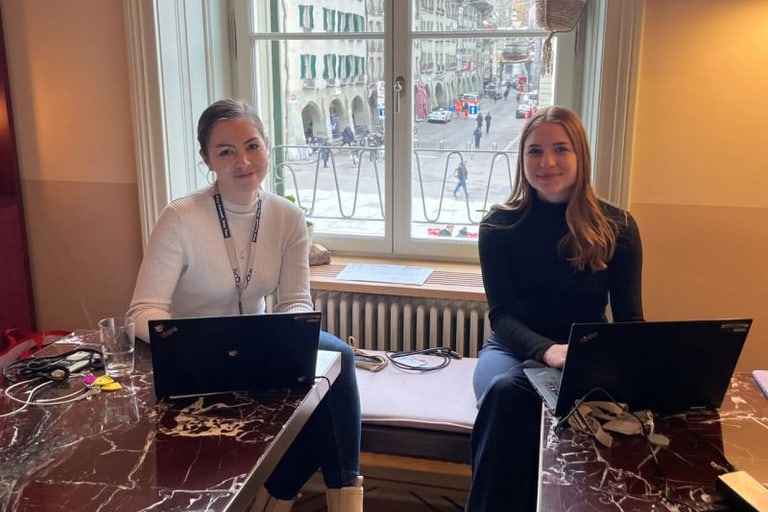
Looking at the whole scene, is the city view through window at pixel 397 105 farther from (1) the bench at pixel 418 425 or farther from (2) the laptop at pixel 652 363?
(2) the laptop at pixel 652 363

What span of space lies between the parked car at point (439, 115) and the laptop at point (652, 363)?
1466 mm

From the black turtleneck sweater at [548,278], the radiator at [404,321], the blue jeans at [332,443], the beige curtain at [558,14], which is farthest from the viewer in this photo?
the radiator at [404,321]

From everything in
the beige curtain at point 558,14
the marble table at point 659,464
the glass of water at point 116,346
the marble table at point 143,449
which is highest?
the beige curtain at point 558,14

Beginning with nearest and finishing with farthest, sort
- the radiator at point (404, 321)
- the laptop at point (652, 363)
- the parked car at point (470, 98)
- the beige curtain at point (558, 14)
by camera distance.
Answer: the laptop at point (652, 363) < the beige curtain at point (558, 14) < the radiator at point (404, 321) < the parked car at point (470, 98)

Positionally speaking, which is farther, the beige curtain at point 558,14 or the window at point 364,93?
the window at point 364,93

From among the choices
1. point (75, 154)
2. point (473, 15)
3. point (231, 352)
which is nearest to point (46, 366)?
point (231, 352)

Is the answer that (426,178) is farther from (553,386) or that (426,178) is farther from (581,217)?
(553,386)

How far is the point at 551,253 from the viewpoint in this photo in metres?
1.82

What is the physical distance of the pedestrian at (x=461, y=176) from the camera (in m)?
2.54

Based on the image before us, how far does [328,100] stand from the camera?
2582mm

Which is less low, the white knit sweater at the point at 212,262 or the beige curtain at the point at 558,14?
the beige curtain at the point at 558,14

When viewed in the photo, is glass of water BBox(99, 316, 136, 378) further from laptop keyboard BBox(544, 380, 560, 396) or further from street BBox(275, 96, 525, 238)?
street BBox(275, 96, 525, 238)

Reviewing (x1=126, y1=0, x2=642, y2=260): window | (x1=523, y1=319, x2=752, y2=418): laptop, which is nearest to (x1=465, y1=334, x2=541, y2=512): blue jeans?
(x1=523, y1=319, x2=752, y2=418): laptop

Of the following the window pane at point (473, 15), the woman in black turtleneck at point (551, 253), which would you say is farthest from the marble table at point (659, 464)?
the window pane at point (473, 15)
